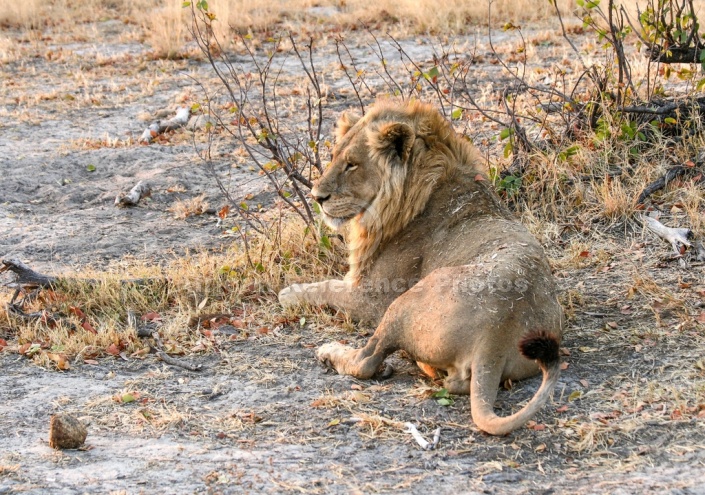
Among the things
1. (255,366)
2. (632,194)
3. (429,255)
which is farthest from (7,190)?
(632,194)

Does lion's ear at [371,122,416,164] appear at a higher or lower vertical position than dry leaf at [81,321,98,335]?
higher

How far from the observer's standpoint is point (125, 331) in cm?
509

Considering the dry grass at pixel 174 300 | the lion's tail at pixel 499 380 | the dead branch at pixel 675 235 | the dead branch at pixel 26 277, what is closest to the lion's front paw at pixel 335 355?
the dry grass at pixel 174 300

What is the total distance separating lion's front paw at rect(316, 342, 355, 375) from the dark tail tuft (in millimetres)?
1217

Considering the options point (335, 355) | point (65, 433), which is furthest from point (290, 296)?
point (65, 433)

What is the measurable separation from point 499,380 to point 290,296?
1.85 meters

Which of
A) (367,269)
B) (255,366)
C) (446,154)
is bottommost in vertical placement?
(255,366)

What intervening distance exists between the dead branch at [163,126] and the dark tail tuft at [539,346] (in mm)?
6250

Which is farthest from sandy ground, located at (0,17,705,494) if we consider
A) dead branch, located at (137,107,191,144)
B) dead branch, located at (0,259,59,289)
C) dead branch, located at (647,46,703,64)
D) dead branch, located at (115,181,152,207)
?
dead branch, located at (137,107,191,144)

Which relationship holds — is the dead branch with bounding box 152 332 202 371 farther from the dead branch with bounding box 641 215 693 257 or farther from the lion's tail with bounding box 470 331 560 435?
the dead branch with bounding box 641 215 693 257

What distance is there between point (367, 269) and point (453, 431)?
140 centimetres

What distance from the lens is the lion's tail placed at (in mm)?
3543

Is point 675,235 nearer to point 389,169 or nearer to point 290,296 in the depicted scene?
point 389,169

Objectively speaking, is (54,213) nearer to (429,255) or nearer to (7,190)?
(7,190)
